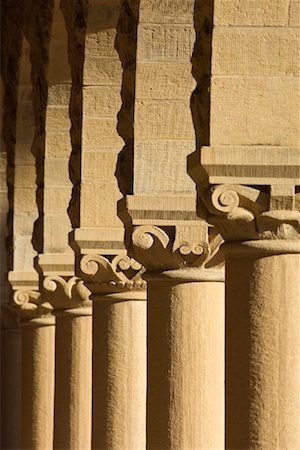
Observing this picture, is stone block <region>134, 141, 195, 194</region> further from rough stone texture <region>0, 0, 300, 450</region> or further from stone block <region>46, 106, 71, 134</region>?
stone block <region>46, 106, 71, 134</region>

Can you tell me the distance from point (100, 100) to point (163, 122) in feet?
11.6

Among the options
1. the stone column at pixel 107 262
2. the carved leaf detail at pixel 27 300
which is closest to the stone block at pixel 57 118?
the carved leaf detail at pixel 27 300

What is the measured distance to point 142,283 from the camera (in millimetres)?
17812

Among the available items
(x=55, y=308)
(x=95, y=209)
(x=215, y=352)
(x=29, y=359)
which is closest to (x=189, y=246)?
(x=215, y=352)

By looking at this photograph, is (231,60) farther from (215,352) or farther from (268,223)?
(215,352)

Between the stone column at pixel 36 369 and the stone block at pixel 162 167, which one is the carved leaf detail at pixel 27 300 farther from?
the stone block at pixel 162 167

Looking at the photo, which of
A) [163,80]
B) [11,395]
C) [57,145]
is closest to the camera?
[163,80]

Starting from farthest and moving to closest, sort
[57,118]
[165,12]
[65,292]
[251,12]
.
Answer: [57,118], [65,292], [165,12], [251,12]

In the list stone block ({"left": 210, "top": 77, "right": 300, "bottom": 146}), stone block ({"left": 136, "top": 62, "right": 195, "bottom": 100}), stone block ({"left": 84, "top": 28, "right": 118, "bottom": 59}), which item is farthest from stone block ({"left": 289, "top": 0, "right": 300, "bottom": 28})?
stone block ({"left": 84, "top": 28, "right": 118, "bottom": 59})

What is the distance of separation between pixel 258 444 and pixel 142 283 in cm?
713

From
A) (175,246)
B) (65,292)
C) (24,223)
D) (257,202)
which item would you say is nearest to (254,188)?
(257,202)

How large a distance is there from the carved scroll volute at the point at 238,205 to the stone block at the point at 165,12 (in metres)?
4.20

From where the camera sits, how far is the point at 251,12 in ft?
36.8

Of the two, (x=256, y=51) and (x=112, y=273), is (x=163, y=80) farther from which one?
(x=256, y=51)
